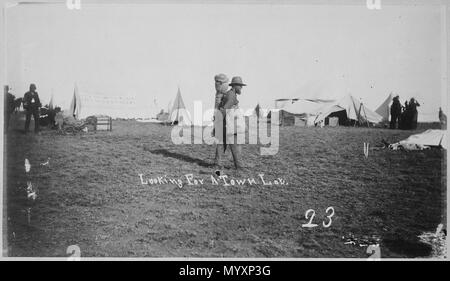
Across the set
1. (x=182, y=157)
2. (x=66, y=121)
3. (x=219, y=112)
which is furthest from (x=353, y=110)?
(x=66, y=121)

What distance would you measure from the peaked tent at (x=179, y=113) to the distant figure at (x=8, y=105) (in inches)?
46.2

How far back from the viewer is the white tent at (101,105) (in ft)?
9.70

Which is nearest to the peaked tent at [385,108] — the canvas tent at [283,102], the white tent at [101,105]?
the canvas tent at [283,102]

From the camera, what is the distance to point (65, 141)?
118 inches

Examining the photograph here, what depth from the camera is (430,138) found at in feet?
9.75

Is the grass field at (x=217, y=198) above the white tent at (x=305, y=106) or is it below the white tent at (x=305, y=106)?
below

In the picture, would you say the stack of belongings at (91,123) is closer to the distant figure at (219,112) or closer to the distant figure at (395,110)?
the distant figure at (219,112)

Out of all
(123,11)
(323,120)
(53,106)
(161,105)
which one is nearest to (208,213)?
(161,105)

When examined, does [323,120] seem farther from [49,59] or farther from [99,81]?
[49,59]

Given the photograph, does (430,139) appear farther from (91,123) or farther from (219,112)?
(91,123)

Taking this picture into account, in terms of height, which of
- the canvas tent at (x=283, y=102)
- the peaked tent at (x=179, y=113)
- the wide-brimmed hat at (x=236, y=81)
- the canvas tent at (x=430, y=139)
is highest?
the wide-brimmed hat at (x=236, y=81)

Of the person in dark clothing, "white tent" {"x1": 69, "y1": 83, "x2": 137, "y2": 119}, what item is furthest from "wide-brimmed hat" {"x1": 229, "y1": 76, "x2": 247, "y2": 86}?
the person in dark clothing

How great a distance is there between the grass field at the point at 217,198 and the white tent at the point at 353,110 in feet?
0.30
